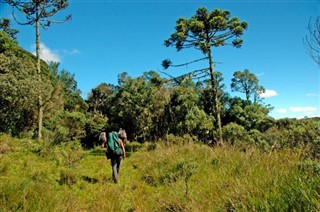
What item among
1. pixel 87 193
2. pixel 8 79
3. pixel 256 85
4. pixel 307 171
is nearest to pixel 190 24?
pixel 8 79

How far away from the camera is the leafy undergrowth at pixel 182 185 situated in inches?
124

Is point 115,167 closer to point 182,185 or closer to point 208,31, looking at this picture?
point 182,185

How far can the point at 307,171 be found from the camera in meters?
3.57

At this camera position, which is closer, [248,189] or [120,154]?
[248,189]

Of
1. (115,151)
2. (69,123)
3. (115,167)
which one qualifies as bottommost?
(115,167)

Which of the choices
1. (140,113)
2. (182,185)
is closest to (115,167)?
(182,185)

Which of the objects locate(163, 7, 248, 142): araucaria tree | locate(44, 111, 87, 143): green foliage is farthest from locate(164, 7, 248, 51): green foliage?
locate(44, 111, 87, 143): green foliage

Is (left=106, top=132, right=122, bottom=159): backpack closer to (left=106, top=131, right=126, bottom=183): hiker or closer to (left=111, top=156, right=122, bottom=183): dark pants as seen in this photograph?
(left=106, top=131, right=126, bottom=183): hiker

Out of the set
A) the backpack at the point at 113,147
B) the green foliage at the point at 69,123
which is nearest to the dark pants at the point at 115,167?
the backpack at the point at 113,147

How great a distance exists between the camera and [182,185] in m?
5.53

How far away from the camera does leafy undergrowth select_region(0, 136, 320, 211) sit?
3.15 m

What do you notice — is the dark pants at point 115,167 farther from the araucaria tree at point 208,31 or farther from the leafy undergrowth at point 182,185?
the araucaria tree at point 208,31

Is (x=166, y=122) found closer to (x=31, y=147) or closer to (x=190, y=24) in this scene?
(x=190, y=24)

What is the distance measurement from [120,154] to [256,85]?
31734mm
